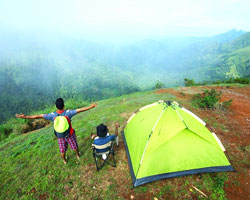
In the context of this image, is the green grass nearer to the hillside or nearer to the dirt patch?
the hillside

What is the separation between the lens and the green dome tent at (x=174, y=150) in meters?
3.56

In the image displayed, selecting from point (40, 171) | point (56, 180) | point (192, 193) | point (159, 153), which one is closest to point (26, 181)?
point (40, 171)

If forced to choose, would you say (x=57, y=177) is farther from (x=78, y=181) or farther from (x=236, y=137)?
(x=236, y=137)

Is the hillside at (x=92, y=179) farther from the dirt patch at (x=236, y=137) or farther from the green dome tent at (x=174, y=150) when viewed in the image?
the green dome tent at (x=174, y=150)

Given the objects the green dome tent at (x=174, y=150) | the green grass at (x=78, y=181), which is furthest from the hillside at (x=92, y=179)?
the green dome tent at (x=174, y=150)

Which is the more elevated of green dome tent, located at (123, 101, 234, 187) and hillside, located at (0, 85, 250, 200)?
green dome tent, located at (123, 101, 234, 187)

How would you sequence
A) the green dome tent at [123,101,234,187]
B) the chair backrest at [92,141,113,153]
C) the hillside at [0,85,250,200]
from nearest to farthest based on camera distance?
the hillside at [0,85,250,200] < the green dome tent at [123,101,234,187] < the chair backrest at [92,141,113,153]

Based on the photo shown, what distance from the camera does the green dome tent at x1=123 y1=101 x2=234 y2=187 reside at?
3557mm

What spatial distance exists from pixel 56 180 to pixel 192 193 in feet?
13.1

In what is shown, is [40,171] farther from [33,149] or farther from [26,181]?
[33,149]

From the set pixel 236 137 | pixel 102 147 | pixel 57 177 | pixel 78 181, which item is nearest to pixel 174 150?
pixel 102 147

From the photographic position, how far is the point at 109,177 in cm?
393

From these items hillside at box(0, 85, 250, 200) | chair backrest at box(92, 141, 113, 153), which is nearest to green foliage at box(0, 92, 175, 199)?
hillside at box(0, 85, 250, 200)

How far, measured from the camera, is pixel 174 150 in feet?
11.8
